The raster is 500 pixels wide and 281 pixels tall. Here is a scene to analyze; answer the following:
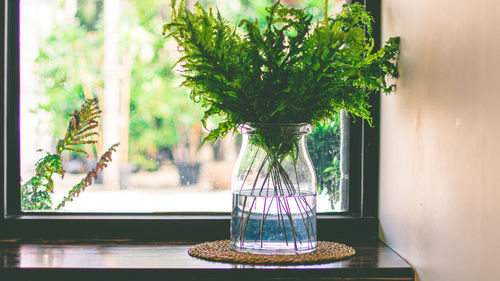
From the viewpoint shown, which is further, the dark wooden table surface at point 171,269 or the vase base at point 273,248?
the vase base at point 273,248

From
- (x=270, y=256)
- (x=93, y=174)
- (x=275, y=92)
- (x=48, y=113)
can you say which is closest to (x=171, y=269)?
(x=270, y=256)

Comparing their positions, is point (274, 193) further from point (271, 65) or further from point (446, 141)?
point (446, 141)

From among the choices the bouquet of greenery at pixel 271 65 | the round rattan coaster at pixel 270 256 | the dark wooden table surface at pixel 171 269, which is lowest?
the dark wooden table surface at pixel 171 269

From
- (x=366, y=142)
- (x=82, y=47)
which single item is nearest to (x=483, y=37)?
(x=366, y=142)

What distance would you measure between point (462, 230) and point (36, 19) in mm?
1306

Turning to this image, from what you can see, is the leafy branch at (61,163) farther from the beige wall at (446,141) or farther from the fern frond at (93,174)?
the beige wall at (446,141)

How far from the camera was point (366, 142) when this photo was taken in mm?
1497

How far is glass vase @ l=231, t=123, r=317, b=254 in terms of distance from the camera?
121cm

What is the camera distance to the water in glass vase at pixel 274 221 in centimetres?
121

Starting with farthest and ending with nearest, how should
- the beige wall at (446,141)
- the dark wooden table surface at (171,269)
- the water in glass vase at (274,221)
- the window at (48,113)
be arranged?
the window at (48,113) < the water in glass vase at (274,221) < the dark wooden table surface at (171,269) < the beige wall at (446,141)

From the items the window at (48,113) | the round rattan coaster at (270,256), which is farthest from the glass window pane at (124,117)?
the round rattan coaster at (270,256)

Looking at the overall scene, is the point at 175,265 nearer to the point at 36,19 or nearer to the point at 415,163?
the point at 415,163

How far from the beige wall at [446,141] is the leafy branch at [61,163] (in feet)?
2.77

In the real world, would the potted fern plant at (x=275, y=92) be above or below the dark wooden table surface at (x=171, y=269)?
above
